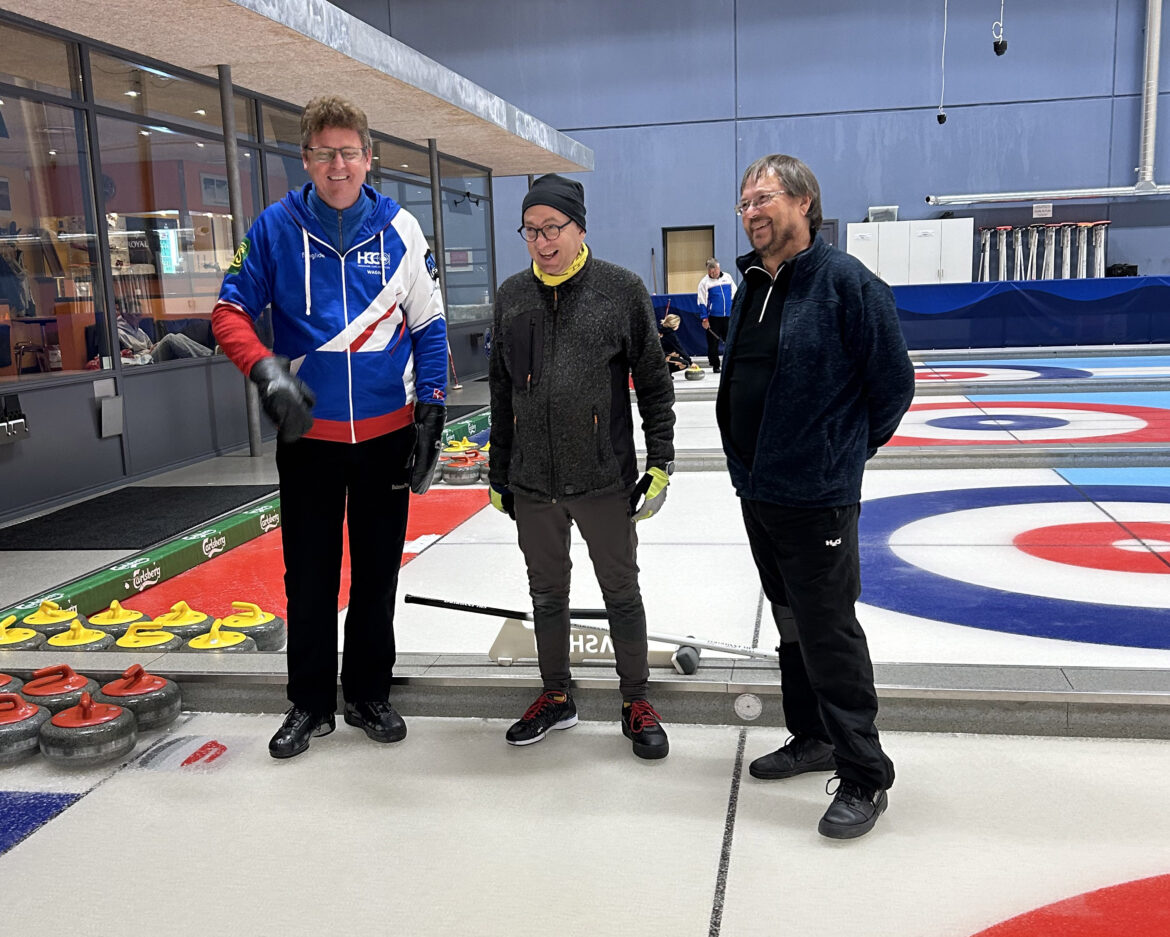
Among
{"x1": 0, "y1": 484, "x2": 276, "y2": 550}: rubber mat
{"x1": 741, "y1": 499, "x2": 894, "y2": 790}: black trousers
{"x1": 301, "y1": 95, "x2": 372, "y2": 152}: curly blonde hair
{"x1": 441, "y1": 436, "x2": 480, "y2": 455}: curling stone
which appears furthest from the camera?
{"x1": 441, "y1": 436, "x2": 480, "y2": 455}: curling stone

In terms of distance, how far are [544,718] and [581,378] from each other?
103cm

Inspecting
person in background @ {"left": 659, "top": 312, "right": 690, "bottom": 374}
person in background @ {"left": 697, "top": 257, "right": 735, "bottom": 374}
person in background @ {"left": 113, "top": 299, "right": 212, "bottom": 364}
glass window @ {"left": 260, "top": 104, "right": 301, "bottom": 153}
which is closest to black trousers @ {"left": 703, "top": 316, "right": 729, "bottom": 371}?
person in background @ {"left": 697, "top": 257, "right": 735, "bottom": 374}

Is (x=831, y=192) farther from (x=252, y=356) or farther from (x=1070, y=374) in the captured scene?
(x=252, y=356)

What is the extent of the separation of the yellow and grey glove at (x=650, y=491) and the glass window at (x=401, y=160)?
10.9 m

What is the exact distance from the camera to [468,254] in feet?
56.1

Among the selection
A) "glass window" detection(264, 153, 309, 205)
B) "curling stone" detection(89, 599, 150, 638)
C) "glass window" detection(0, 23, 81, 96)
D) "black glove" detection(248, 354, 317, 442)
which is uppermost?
"glass window" detection(0, 23, 81, 96)

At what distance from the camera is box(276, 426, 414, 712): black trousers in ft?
10.0

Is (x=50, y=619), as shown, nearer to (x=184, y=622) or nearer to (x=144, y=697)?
(x=184, y=622)

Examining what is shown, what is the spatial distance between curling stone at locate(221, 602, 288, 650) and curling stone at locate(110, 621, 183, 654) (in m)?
0.20

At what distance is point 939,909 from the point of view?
7.23 feet

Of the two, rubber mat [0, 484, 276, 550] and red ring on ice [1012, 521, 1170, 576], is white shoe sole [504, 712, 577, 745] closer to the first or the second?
red ring on ice [1012, 521, 1170, 576]

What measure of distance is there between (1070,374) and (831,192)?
839cm

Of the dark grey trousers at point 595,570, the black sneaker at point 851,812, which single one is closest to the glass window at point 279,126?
the dark grey trousers at point 595,570

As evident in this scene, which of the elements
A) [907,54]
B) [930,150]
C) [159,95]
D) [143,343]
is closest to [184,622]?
[143,343]
